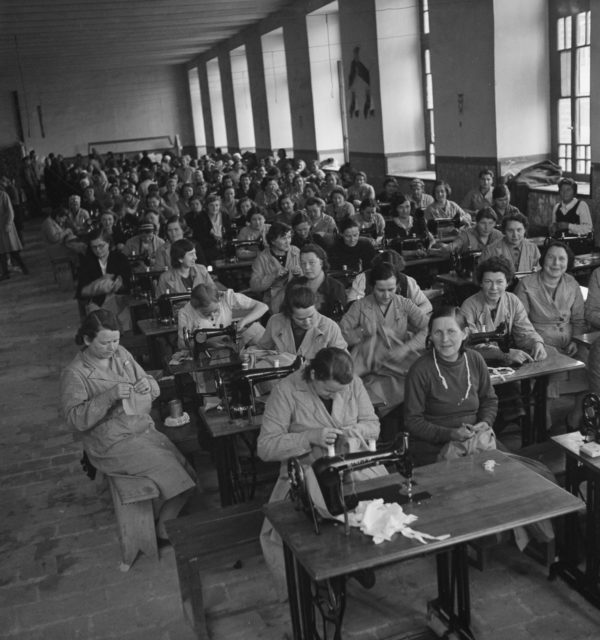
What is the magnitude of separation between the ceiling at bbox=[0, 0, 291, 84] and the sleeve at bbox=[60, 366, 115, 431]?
1197 centimetres

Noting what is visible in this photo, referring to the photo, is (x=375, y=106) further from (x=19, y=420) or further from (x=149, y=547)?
(x=149, y=547)

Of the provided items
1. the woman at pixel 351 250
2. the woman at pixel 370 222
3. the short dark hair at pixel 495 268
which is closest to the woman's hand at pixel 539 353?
the short dark hair at pixel 495 268

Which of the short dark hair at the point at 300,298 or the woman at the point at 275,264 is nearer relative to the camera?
the short dark hair at the point at 300,298

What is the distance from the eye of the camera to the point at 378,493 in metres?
3.46

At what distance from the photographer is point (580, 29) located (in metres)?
11.4

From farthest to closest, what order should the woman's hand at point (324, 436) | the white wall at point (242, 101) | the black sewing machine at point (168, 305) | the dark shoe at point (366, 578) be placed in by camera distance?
the white wall at point (242, 101), the black sewing machine at point (168, 305), the woman's hand at point (324, 436), the dark shoe at point (366, 578)

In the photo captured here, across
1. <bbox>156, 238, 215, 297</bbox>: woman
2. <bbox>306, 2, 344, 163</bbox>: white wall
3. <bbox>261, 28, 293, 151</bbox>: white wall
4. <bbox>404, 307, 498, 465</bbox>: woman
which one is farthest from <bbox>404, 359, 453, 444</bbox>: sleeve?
<bbox>261, 28, 293, 151</bbox>: white wall

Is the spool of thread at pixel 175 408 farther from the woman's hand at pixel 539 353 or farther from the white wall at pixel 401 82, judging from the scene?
the white wall at pixel 401 82

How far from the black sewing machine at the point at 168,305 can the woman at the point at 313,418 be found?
275cm

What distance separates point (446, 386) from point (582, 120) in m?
8.77

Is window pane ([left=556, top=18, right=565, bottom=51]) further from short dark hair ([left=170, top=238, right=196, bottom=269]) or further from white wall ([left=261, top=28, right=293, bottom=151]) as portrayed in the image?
white wall ([left=261, top=28, right=293, bottom=151])

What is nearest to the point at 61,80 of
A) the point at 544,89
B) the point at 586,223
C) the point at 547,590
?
the point at 544,89

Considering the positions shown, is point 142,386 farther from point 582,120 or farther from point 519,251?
point 582,120

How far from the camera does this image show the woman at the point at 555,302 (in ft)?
19.8
